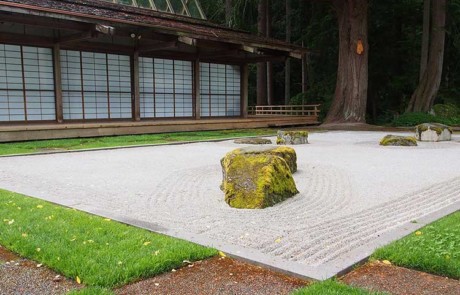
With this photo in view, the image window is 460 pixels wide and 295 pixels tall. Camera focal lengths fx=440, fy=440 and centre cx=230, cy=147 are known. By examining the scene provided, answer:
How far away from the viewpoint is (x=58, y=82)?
15461mm

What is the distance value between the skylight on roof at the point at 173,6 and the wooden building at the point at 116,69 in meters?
0.05

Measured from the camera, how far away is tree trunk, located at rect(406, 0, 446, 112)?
2114cm

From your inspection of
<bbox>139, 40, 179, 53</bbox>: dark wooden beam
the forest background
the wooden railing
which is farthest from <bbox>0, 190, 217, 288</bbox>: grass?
the wooden railing

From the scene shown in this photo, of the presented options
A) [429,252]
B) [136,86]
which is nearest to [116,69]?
[136,86]

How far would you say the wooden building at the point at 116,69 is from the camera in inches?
566

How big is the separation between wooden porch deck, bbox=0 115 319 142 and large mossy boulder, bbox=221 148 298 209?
9.94 meters

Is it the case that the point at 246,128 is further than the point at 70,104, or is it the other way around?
the point at 246,128

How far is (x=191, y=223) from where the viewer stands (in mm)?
4477

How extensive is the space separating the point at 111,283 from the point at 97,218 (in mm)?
1641

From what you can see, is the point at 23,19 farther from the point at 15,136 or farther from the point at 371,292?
the point at 371,292

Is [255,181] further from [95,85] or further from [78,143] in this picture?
[95,85]

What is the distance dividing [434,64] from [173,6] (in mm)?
13287

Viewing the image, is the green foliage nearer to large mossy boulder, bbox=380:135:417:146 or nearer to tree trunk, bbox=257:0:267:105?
large mossy boulder, bbox=380:135:417:146

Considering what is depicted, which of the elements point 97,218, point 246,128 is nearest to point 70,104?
point 246,128
